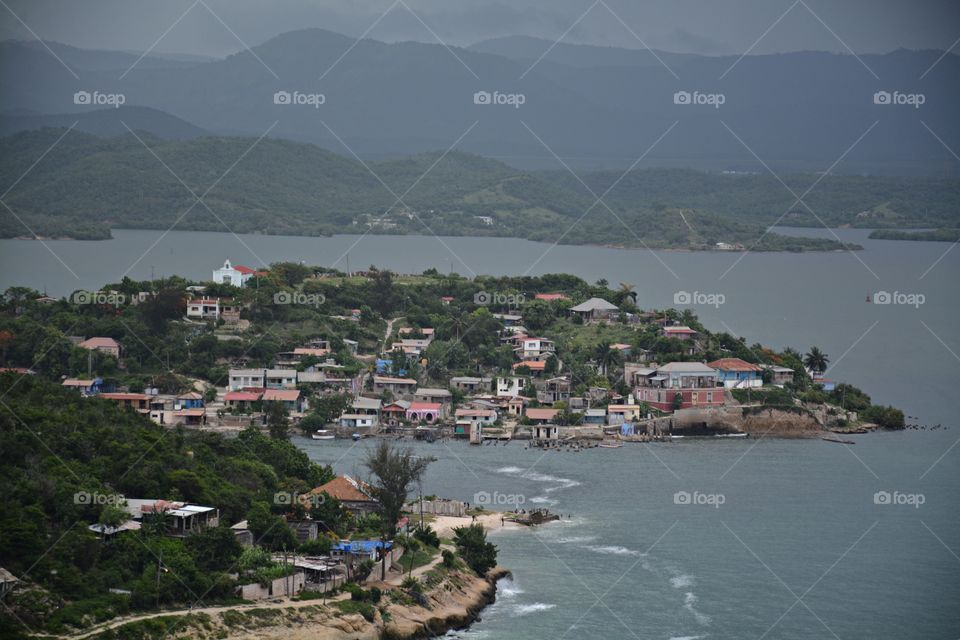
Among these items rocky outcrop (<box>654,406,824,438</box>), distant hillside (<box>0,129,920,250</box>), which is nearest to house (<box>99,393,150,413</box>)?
rocky outcrop (<box>654,406,824,438</box>)

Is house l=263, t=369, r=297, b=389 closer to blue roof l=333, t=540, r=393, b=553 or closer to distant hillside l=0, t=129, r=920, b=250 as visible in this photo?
blue roof l=333, t=540, r=393, b=553

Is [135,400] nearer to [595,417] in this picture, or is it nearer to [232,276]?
[595,417]

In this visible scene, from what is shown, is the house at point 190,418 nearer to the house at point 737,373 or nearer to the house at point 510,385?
the house at point 510,385

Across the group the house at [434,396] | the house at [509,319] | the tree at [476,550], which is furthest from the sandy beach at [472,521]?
the house at [509,319]

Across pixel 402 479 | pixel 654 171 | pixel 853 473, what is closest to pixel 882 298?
pixel 853 473

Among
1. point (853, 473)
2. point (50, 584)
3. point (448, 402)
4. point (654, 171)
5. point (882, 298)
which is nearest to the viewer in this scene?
point (50, 584)

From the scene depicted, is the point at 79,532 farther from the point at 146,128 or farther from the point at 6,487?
the point at 146,128
